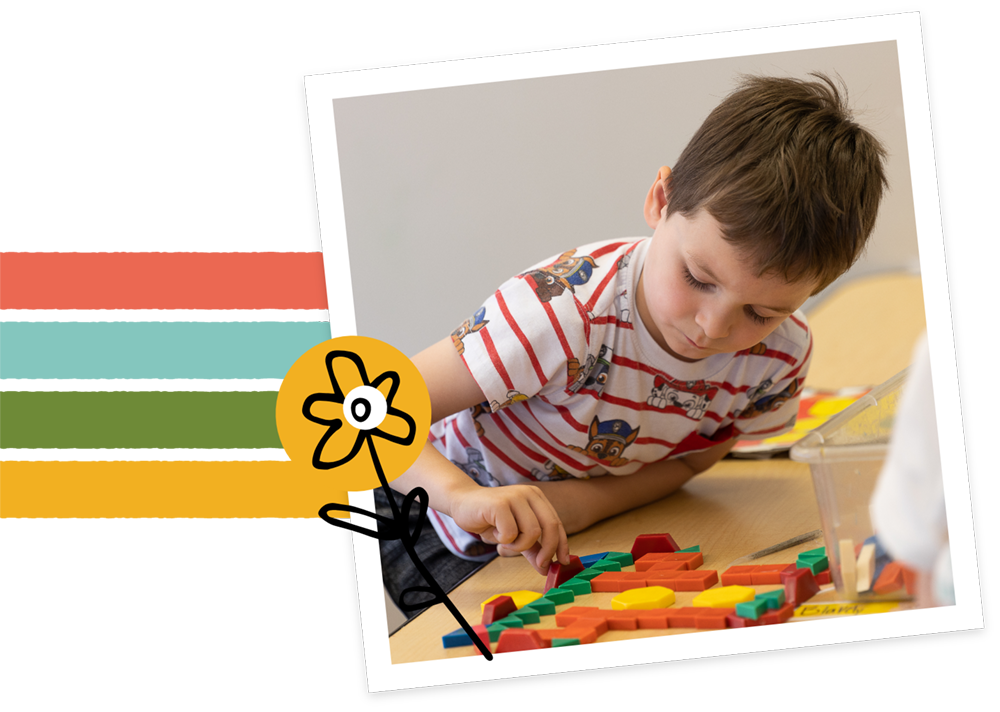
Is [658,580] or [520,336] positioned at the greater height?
[520,336]

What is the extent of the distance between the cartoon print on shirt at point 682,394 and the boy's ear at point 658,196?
15 cm

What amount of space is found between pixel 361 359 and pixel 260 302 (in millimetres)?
70

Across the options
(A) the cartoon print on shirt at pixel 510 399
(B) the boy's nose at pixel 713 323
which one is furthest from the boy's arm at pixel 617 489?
(B) the boy's nose at pixel 713 323

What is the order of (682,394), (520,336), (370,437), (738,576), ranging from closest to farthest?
(370,437), (738,576), (520,336), (682,394)

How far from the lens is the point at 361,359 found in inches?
17.6

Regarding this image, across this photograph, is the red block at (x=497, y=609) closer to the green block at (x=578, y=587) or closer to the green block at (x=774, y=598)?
the green block at (x=578, y=587)

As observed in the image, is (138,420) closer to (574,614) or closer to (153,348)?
(153,348)

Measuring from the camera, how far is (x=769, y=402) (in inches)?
32.5

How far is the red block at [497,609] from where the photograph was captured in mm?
518

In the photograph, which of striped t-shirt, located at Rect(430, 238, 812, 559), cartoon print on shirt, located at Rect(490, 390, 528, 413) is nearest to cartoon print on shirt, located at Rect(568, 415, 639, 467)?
striped t-shirt, located at Rect(430, 238, 812, 559)

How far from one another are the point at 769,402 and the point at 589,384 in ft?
0.73

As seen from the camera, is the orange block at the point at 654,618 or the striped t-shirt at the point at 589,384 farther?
the striped t-shirt at the point at 589,384

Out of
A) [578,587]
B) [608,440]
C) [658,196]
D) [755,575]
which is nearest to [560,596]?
[578,587]

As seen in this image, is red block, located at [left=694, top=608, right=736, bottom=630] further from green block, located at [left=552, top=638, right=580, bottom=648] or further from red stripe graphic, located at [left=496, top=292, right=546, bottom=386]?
red stripe graphic, located at [left=496, top=292, right=546, bottom=386]
